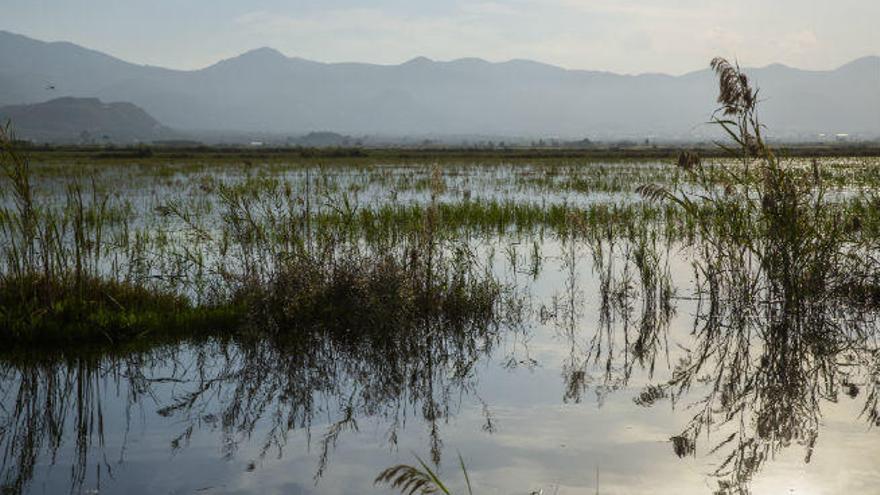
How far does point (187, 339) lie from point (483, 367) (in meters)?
3.15

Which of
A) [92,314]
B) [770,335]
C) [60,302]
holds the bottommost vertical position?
[770,335]

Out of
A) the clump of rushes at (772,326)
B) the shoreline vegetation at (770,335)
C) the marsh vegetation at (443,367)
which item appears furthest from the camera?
the clump of rushes at (772,326)

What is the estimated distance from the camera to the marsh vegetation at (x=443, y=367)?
229 inches

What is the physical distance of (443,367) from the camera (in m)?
8.21

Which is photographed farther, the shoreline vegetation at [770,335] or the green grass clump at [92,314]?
the green grass clump at [92,314]

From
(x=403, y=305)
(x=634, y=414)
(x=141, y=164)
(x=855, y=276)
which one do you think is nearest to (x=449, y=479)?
(x=634, y=414)

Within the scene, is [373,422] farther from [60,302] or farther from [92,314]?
[60,302]

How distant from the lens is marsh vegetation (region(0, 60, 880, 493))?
580 centimetres

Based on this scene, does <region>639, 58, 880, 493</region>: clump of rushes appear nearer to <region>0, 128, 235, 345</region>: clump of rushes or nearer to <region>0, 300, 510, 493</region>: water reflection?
<region>0, 300, 510, 493</region>: water reflection

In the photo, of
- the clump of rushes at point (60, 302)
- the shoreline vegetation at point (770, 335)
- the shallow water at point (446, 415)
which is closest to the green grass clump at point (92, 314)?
the clump of rushes at point (60, 302)

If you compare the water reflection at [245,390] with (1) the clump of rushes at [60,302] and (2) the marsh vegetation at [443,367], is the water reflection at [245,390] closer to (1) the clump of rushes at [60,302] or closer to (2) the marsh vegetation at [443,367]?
(2) the marsh vegetation at [443,367]

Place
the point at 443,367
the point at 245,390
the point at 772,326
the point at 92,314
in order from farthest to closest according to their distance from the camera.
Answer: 1. the point at 772,326
2. the point at 92,314
3. the point at 443,367
4. the point at 245,390

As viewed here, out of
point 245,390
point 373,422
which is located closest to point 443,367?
point 373,422

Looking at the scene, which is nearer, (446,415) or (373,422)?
(373,422)
